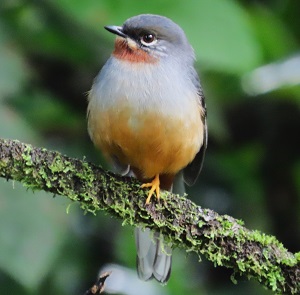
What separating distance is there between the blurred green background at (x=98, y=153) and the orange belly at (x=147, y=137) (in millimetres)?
616

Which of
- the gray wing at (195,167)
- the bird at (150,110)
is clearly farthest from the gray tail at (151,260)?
the gray wing at (195,167)

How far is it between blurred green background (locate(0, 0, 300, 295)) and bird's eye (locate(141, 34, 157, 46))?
25.1 inches

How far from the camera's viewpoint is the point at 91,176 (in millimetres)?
4242

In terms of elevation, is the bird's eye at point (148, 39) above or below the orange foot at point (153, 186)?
above

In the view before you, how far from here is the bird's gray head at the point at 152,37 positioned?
4879 mm

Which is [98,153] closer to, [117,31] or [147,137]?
[117,31]

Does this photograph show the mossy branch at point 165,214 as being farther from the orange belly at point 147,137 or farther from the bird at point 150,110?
the orange belly at point 147,137

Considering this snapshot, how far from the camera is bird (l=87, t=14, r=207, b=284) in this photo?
4.56m

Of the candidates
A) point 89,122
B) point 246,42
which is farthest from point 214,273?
point 89,122

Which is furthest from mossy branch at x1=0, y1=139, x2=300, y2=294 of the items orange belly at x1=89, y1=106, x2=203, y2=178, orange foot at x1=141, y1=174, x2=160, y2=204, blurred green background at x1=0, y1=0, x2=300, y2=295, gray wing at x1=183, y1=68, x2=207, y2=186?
gray wing at x1=183, y1=68, x2=207, y2=186

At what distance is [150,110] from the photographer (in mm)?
4551

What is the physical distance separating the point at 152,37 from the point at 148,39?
0.03 meters

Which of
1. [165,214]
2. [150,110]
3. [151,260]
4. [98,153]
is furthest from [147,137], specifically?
[98,153]

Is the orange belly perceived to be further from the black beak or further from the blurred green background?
the blurred green background
